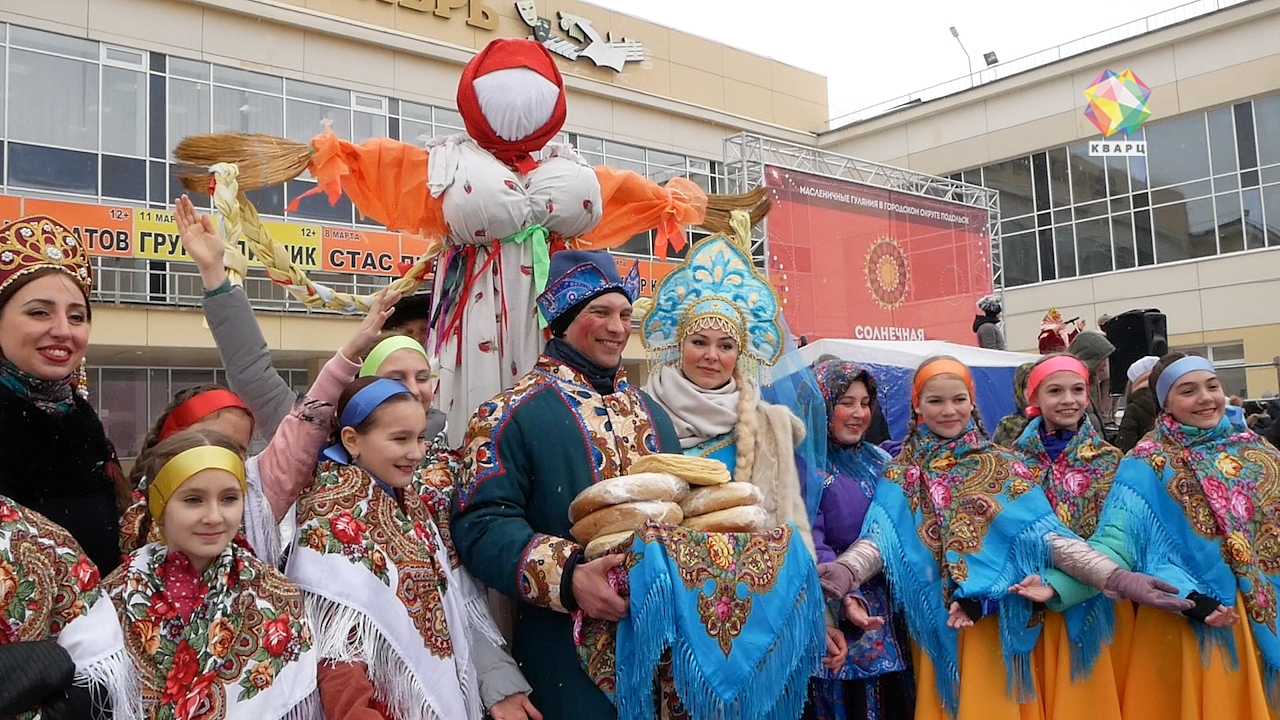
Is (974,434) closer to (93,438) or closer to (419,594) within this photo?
(419,594)

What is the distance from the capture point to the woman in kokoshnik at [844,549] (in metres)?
3.16

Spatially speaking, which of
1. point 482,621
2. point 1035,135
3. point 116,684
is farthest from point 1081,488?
point 1035,135

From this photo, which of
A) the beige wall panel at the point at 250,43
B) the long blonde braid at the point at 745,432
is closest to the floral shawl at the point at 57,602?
the long blonde braid at the point at 745,432

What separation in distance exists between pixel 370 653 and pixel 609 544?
1.79ft

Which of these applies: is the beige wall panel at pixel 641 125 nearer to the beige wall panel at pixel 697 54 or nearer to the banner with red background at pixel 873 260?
the beige wall panel at pixel 697 54

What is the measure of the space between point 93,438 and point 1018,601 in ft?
8.86

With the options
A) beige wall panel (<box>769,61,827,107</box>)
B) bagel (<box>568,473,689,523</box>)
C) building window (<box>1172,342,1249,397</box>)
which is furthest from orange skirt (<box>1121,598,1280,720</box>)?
beige wall panel (<box>769,61,827,107</box>)

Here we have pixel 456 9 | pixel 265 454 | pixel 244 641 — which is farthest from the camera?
pixel 456 9

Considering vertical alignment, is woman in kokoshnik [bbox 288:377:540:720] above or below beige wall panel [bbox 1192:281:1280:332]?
below

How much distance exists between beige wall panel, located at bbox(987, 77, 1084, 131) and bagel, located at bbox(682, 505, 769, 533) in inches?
834

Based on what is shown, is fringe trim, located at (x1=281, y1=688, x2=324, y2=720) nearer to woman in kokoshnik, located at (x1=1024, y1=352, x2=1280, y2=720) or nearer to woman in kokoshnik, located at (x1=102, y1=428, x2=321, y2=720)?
woman in kokoshnik, located at (x1=102, y1=428, x2=321, y2=720)

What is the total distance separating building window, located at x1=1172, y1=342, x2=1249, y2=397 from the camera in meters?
18.5

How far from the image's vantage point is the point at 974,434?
11.0ft

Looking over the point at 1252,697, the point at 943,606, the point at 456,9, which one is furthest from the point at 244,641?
the point at 456,9
